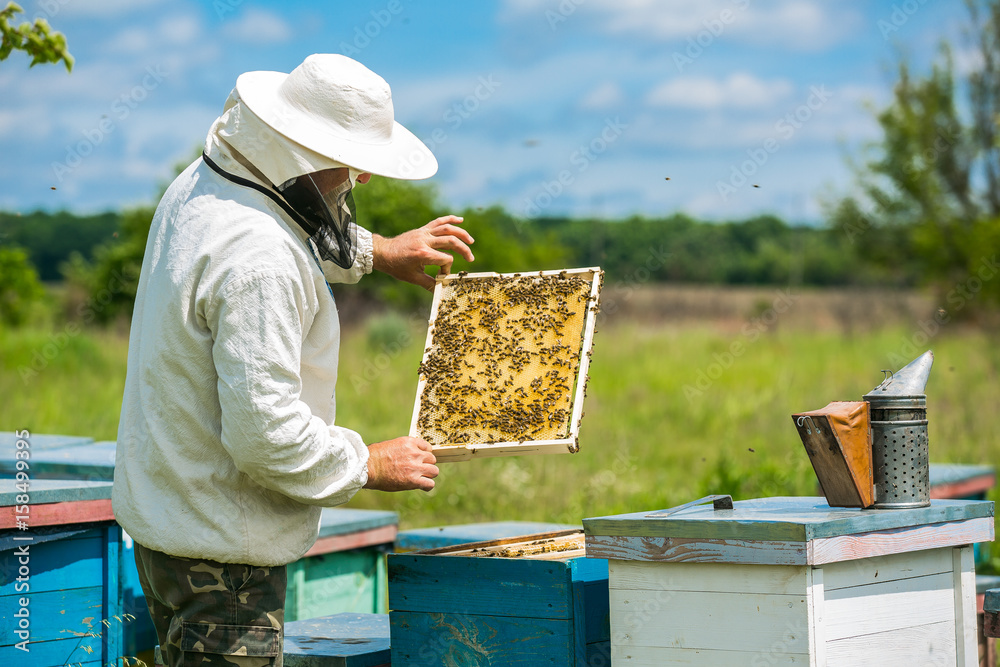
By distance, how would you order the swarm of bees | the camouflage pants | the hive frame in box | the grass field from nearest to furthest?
the camouflage pants → the hive frame in box → the swarm of bees → the grass field

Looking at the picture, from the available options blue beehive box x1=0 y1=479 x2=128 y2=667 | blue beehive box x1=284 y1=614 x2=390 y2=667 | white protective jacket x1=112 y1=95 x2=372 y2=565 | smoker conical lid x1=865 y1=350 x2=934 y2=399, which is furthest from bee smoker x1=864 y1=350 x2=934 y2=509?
blue beehive box x1=0 y1=479 x2=128 y2=667

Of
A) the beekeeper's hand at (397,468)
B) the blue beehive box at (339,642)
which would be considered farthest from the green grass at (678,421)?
the beekeeper's hand at (397,468)

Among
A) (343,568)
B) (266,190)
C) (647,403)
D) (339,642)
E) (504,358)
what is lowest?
(339,642)

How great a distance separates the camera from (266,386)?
234 cm

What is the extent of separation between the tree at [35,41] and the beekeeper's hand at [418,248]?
66.8 inches

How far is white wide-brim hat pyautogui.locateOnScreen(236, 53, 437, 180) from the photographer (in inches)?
99.4

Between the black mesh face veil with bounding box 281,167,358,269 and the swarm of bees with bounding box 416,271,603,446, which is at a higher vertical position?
the black mesh face veil with bounding box 281,167,358,269

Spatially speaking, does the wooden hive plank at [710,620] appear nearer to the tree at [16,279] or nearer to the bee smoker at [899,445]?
the bee smoker at [899,445]

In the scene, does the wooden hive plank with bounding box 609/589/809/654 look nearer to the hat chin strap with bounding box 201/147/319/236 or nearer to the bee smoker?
A: the bee smoker

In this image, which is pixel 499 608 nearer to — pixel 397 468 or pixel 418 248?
pixel 397 468

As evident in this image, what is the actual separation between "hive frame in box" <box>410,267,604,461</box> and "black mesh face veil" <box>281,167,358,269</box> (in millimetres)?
595

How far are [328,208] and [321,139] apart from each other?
19cm

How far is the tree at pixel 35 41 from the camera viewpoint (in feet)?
12.3

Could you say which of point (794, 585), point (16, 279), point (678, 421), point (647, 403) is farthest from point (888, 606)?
point (16, 279)
